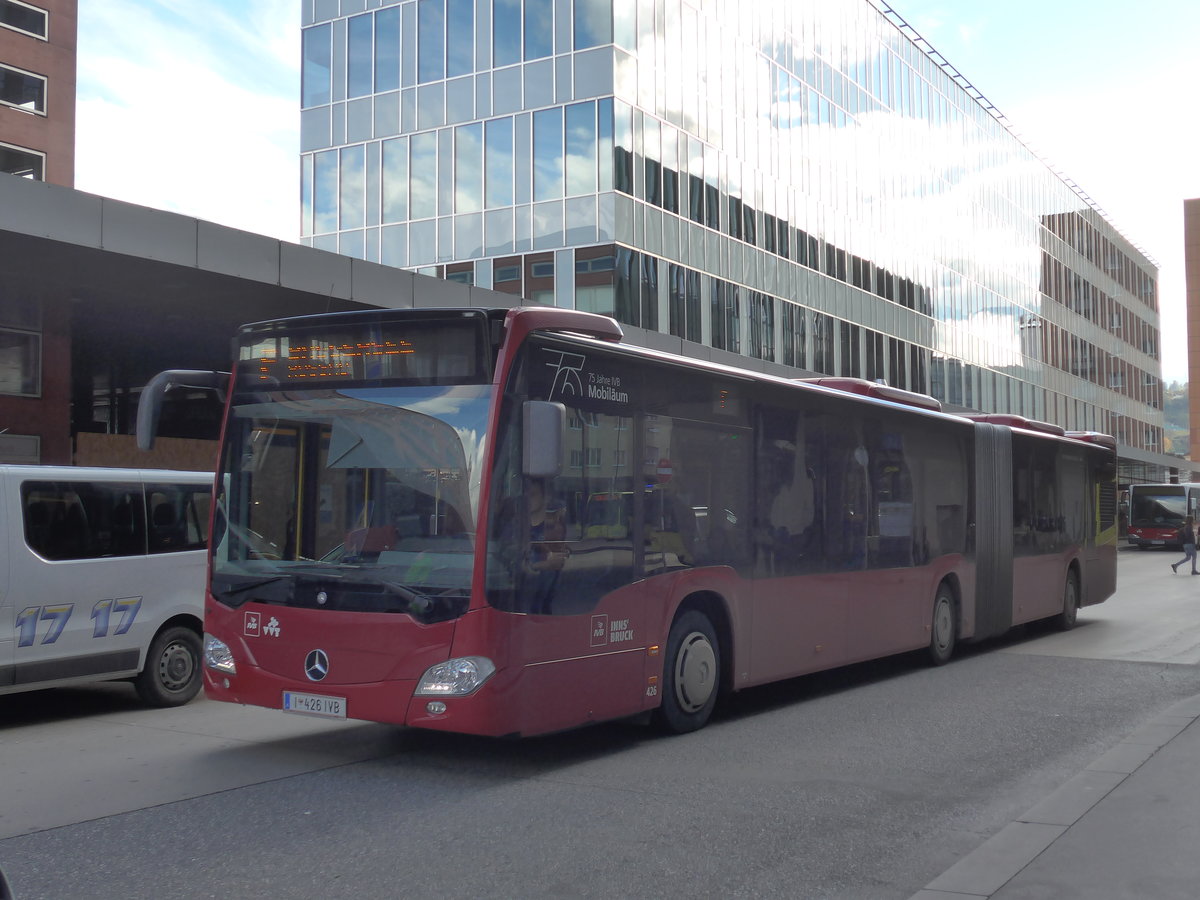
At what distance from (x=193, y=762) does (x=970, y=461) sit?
9.61m

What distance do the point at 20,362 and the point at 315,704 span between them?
1626cm

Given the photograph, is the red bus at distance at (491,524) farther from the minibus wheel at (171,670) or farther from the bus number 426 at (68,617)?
the minibus wheel at (171,670)

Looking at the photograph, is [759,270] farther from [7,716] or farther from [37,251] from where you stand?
[7,716]

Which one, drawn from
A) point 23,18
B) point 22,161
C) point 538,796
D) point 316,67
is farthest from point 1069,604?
point 23,18

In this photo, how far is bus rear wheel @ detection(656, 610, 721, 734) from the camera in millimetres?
8828

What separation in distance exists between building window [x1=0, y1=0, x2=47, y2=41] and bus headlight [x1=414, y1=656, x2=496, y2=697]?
42.0 meters

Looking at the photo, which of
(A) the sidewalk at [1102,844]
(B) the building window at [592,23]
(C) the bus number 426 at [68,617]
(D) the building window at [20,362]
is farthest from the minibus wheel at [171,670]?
(B) the building window at [592,23]

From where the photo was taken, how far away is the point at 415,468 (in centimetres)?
752

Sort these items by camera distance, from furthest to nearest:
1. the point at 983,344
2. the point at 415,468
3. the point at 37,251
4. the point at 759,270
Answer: the point at 983,344 → the point at 759,270 → the point at 37,251 → the point at 415,468

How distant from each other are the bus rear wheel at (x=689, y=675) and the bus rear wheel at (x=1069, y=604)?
973 centimetres

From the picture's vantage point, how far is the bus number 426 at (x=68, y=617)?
9.32m

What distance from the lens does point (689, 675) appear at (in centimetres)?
903

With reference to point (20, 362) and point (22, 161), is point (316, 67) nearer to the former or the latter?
point (22, 161)

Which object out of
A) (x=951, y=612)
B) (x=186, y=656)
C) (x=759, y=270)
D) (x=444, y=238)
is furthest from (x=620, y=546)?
(x=759, y=270)
